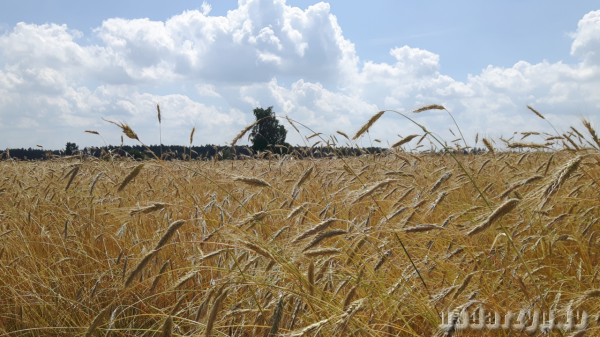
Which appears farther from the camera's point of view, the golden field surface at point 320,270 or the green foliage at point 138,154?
the green foliage at point 138,154

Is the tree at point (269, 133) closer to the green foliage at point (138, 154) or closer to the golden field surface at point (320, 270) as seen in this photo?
the green foliage at point (138, 154)

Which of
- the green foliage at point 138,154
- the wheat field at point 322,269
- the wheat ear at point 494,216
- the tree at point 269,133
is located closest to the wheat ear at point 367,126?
the wheat field at point 322,269

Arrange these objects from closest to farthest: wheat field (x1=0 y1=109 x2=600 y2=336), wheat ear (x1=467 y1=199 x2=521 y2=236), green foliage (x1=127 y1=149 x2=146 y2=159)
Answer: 1. wheat ear (x1=467 y1=199 x2=521 y2=236)
2. wheat field (x1=0 y1=109 x2=600 y2=336)
3. green foliage (x1=127 y1=149 x2=146 y2=159)

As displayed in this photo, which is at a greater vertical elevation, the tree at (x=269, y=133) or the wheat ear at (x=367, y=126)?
the tree at (x=269, y=133)

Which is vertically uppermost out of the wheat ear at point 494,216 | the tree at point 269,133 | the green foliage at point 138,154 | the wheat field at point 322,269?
the tree at point 269,133

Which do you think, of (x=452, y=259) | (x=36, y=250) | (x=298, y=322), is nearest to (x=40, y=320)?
(x=36, y=250)

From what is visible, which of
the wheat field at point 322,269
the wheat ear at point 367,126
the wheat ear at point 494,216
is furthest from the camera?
the wheat ear at point 367,126

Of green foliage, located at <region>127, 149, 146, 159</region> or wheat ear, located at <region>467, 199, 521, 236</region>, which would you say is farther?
green foliage, located at <region>127, 149, 146, 159</region>

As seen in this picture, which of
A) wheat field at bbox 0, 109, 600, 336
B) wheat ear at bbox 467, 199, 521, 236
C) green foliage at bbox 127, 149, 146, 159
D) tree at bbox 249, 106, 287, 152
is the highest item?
tree at bbox 249, 106, 287, 152

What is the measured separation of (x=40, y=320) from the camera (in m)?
2.19

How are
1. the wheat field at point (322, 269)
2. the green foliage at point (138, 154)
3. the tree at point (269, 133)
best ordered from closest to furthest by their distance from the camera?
the wheat field at point (322, 269), the green foliage at point (138, 154), the tree at point (269, 133)

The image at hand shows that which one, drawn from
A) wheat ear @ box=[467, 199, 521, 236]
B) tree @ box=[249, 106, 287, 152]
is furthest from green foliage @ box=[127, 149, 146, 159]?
tree @ box=[249, 106, 287, 152]

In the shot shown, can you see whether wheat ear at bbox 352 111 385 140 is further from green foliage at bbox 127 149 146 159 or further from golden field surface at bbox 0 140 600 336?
green foliage at bbox 127 149 146 159

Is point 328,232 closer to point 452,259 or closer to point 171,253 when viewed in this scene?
point 452,259
